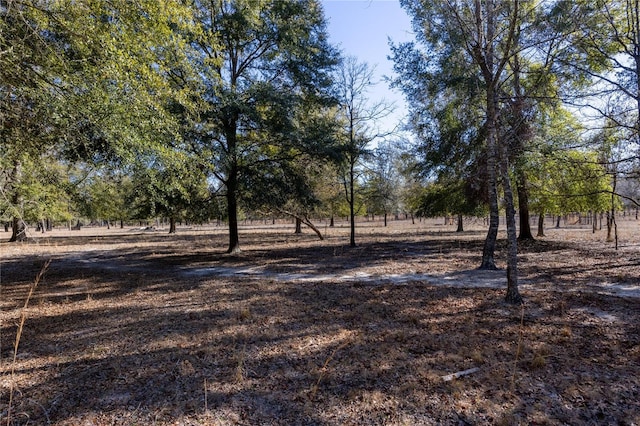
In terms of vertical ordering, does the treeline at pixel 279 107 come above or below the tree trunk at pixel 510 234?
above

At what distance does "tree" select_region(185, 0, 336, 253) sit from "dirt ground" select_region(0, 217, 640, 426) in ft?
17.7

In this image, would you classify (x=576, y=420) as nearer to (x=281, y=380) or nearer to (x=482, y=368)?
(x=482, y=368)

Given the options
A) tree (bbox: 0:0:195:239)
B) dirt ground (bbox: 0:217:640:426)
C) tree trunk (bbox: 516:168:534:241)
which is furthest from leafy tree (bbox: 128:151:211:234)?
tree trunk (bbox: 516:168:534:241)

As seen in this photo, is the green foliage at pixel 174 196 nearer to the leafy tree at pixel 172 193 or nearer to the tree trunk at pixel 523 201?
the leafy tree at pixel 172 193

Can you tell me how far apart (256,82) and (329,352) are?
1050 centimetres

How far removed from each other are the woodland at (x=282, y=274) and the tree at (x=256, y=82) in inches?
3.4

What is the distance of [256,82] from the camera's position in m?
12.4

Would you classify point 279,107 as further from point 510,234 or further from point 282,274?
point 510,234

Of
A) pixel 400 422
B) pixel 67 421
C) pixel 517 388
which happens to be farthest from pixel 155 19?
pixel 517 388

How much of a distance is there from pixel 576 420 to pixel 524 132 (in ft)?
33.8

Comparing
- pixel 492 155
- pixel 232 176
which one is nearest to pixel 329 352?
pixel 492 155

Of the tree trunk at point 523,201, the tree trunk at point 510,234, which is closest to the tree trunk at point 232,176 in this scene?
the tree trunk at point 510,234

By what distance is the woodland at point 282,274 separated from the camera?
3457mm

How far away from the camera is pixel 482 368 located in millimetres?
3893
